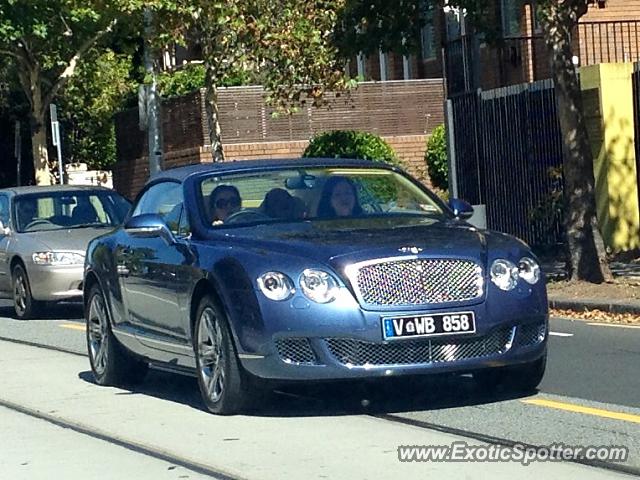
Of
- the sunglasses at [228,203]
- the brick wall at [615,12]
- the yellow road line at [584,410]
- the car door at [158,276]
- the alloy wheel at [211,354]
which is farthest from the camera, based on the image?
the brick wall at [615,12]

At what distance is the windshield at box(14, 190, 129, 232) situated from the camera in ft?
62.1

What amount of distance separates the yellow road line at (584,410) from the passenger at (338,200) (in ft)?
5.60

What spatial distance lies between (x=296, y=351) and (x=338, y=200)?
1.58 metres

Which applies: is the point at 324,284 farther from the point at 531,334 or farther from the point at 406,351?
the point at 531,334

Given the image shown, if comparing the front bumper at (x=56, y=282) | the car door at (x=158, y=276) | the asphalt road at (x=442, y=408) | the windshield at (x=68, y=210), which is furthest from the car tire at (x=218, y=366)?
the windshield at (x=68, y=210)

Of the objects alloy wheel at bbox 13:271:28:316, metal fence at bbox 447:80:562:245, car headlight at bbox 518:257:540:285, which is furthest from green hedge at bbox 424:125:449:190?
car headlight at bbox 518:257:540:285

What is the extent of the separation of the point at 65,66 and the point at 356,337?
32.8 meters

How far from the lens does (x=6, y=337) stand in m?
16.4

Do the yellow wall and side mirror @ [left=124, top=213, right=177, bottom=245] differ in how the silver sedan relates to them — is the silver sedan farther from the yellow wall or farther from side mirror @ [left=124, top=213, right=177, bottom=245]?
side mirror @ [left=124, top=213, right=177, bottom=245]

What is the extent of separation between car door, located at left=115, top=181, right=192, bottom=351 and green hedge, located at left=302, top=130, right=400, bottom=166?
18215 mm

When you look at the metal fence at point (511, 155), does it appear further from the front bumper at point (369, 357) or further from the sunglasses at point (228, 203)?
the front bumper at point (369, 357)

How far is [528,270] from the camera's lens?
30.6 feet

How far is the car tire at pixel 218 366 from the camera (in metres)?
9.25

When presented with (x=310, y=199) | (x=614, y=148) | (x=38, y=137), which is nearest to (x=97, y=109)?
(x=38, y=137)
